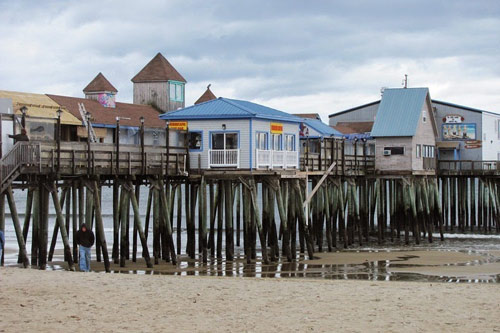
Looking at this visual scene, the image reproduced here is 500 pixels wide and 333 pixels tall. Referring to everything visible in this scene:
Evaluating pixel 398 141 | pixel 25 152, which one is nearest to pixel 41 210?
pixel 25 152

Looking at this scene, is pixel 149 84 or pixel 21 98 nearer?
pixel 21 98

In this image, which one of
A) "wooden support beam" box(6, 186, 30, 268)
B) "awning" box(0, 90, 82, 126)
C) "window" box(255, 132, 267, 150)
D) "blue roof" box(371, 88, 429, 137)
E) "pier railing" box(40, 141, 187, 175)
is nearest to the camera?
"wooden support beam" box(6, 186, 30, 268)

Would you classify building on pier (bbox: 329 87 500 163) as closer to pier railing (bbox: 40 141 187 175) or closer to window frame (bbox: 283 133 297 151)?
window frame (bbox: 283 133 297 151)

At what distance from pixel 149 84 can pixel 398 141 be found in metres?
15.7

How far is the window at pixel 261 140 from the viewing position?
35.7 m

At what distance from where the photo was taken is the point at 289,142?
1538 inches

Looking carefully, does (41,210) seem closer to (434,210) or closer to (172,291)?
(172,291)

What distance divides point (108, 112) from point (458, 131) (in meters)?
26.8

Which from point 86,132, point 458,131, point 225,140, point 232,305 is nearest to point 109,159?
point 225,140

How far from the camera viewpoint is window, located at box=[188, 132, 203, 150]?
35719 mm

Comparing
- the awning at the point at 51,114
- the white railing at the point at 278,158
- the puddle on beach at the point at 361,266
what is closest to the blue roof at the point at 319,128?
the puddle on beach at the point at 361,266

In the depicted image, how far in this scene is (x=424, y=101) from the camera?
167 ft

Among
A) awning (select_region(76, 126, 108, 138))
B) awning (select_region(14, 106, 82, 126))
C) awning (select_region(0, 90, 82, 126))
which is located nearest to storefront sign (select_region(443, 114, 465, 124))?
awning (select_region(76, 126, 108, 138))

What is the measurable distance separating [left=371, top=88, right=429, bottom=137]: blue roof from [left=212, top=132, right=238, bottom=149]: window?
52.0ft
